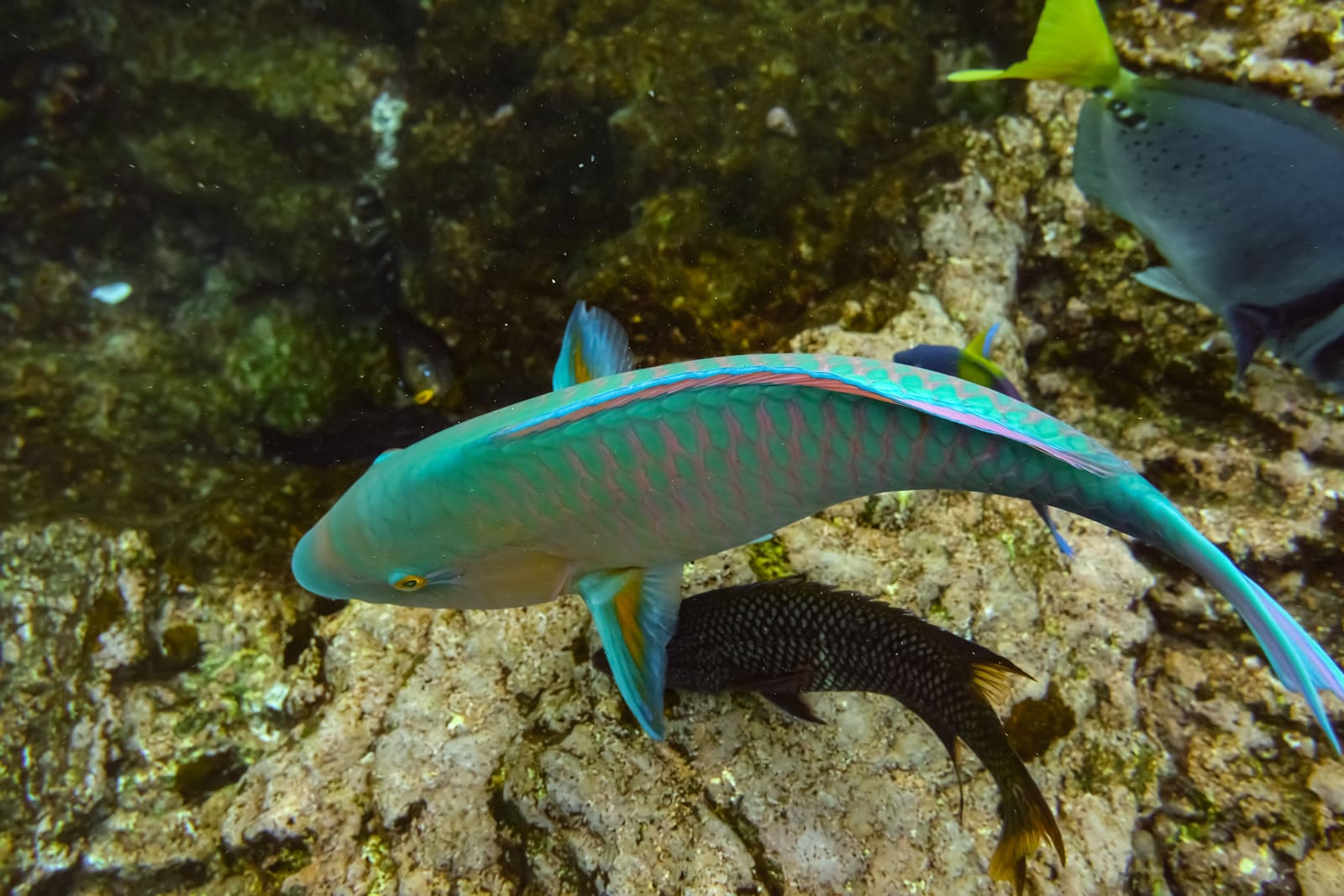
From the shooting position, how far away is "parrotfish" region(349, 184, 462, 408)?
4.00m

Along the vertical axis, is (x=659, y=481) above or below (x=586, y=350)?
below

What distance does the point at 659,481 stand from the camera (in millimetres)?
1689

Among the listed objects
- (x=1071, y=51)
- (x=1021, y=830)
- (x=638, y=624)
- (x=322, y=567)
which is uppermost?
(x=1071, y=51)

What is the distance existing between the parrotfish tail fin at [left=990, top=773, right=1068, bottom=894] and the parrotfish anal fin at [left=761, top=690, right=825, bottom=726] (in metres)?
0.56

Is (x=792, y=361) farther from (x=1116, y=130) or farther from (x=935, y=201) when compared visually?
(x=935, y=201)

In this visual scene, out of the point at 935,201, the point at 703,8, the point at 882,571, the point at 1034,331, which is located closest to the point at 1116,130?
the point at 935,201

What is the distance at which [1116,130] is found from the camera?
2615 millimetres

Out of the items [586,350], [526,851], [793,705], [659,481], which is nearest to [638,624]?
[659,481]

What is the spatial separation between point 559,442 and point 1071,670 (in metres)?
2.11

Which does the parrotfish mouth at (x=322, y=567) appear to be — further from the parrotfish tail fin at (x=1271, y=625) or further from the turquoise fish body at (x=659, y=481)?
the parrotfish tail fin at (x=1271, y=625)

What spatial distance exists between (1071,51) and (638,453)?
2.18m

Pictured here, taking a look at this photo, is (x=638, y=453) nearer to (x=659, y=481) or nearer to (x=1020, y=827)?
(x=659, y=481)

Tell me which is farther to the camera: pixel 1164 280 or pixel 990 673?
pixel 1164 280

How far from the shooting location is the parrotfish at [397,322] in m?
4.00
